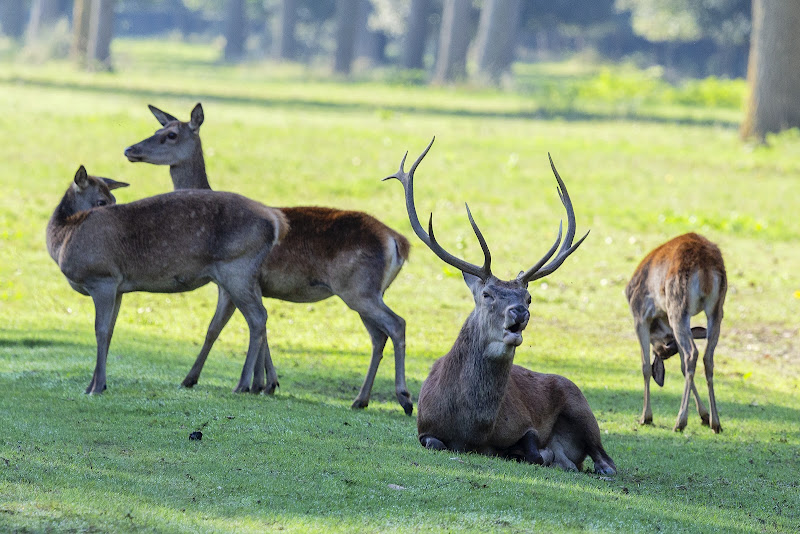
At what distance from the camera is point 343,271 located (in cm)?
932

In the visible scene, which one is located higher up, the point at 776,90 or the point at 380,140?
the point at 776,90

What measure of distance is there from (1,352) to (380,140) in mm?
15986

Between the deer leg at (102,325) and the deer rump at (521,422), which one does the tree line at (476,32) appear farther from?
the deer leg at (102,325)

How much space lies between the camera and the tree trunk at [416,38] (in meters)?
52.9

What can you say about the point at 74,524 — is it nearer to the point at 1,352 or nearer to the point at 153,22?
the point at 1,352

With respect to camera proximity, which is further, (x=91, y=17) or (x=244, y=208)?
(x=91, y=17)

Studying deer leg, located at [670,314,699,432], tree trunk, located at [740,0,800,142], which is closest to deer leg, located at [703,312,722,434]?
deer leg, located at [670,314,699,432]

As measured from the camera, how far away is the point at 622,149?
26.2 m

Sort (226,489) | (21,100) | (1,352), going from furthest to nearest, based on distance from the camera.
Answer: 1. (21,100)
2. (1,352)
3. (226,489)

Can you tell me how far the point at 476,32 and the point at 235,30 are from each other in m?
14.9

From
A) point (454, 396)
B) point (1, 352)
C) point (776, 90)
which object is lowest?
point (1, 352)

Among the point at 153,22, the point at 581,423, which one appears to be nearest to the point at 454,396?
the point at 581,423

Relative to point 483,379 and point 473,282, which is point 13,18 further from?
point 483,379

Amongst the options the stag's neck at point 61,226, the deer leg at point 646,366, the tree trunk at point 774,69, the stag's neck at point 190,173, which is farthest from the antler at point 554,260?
the tree trunk at point 774,69
